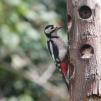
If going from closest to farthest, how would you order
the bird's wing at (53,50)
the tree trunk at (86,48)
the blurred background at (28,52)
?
the tree trunk at (86,48)
the bird's wing at (53,50)
the blurred background at (28,52)

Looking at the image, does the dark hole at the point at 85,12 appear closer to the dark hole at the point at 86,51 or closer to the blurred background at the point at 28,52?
the dark hole at the point at 86,51

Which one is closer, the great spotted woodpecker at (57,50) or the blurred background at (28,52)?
the great spotted woodpecker at (57,50)

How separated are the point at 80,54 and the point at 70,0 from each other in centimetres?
52

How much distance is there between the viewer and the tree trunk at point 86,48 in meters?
5.66

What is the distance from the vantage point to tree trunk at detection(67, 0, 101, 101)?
566 cm

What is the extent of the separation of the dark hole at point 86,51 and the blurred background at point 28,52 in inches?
100

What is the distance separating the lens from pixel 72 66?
19.4 feet

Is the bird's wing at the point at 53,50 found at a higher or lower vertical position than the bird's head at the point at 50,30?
lower

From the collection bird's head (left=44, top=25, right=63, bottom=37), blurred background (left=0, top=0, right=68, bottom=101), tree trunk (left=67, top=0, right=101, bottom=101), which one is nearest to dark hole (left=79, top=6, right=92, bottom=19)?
tree trunk (left=67, top=0, right=101, bottom=101)

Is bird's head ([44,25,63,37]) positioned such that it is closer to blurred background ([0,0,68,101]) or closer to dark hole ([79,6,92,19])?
dark hole ([79,6,92,19])

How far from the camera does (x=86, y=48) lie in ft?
18.9

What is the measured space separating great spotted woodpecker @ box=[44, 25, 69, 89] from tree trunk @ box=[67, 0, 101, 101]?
0.29 metres

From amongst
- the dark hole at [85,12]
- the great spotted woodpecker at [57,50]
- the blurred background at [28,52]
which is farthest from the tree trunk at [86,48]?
the blurred background at [28,52]

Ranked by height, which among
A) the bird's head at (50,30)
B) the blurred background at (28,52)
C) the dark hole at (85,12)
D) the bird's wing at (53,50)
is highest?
the dark hole at (85,12)
